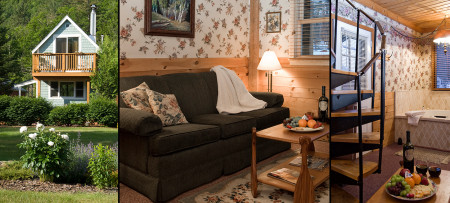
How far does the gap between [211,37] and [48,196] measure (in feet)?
6.44

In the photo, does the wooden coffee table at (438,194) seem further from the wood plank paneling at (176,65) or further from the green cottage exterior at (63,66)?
the wood plank paneling at (176,65)

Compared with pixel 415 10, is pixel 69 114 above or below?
below

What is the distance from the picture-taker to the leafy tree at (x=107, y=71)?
2.63ft

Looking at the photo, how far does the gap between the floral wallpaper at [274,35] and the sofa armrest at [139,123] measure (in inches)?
45.1

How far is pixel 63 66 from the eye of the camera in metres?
0.64

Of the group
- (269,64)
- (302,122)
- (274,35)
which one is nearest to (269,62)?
(269,64)

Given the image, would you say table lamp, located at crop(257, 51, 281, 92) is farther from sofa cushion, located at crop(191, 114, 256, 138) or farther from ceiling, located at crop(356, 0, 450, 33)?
ceiling, located at crop(356, 0, 450, 33)

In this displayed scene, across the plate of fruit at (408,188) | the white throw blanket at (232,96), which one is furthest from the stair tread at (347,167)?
the white throw blanket at (232,96)

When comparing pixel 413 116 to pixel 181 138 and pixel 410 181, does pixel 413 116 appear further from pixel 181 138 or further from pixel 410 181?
pixel 181 138

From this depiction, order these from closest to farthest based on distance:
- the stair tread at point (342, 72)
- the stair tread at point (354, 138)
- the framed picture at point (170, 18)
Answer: the stair tread at point (342, 72) → the stair tread at point (354, 138) → the framed picture at point (170, 18)

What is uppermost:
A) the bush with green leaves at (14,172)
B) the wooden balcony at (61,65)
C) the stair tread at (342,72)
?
the wooden balcony at (61,65)

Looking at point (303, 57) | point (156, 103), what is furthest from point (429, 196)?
point (156, 103)

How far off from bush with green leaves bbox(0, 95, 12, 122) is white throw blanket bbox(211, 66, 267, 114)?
4.74 ft

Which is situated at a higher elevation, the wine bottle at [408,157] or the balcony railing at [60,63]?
the balcony railing at [60,63]
